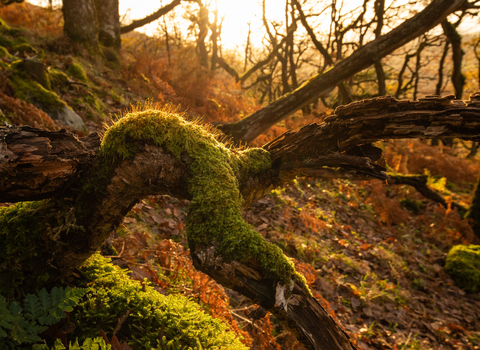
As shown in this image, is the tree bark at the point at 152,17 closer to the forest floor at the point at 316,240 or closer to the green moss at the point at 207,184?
the forest floor at the point at 316,240

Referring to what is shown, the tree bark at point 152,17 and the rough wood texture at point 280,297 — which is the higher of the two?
the tree bark at point 152,17

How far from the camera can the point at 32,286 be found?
1.94 meters

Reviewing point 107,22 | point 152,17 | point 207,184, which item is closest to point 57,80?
point 107,22

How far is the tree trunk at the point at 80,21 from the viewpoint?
7563mm

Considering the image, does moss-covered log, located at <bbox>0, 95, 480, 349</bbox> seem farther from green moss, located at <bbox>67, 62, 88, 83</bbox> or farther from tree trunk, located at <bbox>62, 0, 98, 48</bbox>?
tree trunk, located at <bbox>62, 0, 98, 48</bbox>

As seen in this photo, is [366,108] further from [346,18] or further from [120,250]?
[346,18]

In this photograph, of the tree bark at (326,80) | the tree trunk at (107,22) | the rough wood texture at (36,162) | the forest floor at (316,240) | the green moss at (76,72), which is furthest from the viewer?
the tree trunk at (107,22)

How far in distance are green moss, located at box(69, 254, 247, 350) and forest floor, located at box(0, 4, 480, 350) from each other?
547 mm

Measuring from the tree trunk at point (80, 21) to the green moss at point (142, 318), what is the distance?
26.5 feet

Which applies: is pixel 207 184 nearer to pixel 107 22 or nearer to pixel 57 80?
pixel 57 80

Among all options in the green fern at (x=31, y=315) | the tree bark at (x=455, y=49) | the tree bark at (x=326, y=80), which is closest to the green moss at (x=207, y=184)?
the green fern at (x=31, y=315)

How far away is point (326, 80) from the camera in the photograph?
21.4 feet

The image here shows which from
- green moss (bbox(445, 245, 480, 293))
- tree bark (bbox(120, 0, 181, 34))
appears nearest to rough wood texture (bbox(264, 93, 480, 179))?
green moss (bbox(445, 245, 480, 293))

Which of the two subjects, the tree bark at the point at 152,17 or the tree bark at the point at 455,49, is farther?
the tree bark at the point at 152,17
